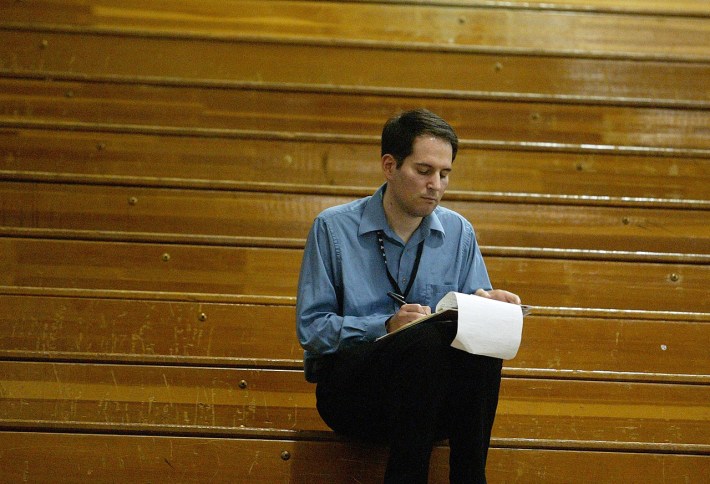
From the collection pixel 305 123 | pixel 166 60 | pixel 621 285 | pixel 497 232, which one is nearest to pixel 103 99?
pixel 166 60

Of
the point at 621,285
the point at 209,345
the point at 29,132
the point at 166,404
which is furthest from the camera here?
the point at 29,132

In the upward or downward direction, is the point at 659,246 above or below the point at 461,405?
above

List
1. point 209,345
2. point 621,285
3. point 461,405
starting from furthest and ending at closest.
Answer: point 621,285 < point 209,345 < point 461,405

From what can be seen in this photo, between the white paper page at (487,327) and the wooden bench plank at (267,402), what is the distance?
0.85ft

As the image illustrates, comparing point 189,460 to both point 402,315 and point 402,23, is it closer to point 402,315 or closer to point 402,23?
point 402,315

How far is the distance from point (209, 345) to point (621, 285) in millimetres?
570

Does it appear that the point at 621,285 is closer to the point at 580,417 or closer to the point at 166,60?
the point at 580,417

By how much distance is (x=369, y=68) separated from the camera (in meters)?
1.48

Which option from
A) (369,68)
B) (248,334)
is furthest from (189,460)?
(369,68)

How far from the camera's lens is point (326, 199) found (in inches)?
53.1

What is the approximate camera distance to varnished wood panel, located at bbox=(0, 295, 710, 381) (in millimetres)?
1151

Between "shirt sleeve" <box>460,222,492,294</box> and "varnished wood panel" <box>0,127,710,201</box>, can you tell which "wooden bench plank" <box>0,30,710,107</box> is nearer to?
"varnished wood panel" <box>0,127,710,201</box>

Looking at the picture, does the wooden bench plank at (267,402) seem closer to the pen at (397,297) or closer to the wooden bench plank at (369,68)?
the pen at (397,297)

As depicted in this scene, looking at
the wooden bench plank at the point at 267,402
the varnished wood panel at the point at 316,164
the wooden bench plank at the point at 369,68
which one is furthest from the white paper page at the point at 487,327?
the wooden bench plank at the point at 369,68
